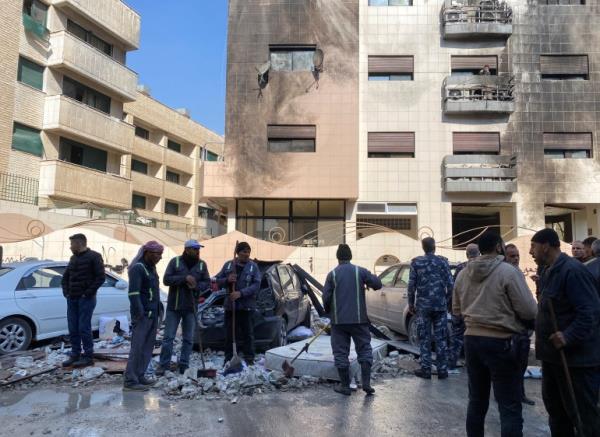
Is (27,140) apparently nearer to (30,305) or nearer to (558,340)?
(30,305)

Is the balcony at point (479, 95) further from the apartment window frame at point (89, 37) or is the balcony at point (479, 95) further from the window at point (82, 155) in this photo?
the apartment window frame at point (89, 37)

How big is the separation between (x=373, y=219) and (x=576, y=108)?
10472 millimetres

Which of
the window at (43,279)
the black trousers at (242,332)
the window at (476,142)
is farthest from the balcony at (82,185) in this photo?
the black trousers at (242,332)

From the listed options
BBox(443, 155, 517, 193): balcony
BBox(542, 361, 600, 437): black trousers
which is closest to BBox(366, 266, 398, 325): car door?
BBox(542, 361, 600, 437): black trousers

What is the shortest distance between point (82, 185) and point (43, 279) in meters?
17.6

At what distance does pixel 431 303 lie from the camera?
636cm

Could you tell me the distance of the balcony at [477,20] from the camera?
69.3 feet

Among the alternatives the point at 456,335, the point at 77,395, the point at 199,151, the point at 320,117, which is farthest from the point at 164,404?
the point at 199,151

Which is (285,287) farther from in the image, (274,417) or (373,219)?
(373,219)

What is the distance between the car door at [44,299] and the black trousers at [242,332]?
3.21 metres

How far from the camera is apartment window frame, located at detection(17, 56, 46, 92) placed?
22.2m

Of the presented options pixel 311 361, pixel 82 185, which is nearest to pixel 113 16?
pixel 82 185

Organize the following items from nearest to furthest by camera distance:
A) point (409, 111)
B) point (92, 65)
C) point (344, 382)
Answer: point (344, 382)
point (409, 111)
point (92, 65)

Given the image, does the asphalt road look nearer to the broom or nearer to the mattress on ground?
the mattress on ground
